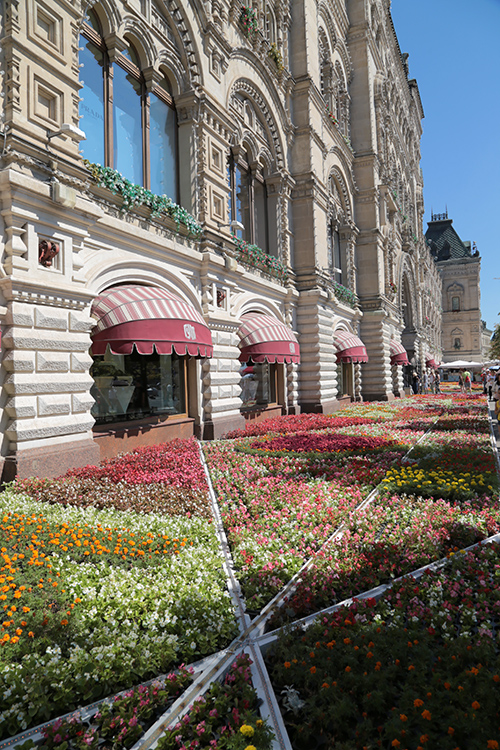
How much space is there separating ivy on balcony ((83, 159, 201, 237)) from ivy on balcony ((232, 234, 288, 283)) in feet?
9.99

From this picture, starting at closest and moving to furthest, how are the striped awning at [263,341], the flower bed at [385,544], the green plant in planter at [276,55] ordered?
the flower bed at [385,544] < the striped awning at [263,341] < the green plant in planter at [276,55]

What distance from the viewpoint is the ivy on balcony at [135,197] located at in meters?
9.84

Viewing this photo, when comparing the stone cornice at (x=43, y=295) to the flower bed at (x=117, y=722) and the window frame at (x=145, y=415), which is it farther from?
the flower bed at (x=117, y=722)

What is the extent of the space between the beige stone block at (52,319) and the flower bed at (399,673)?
6.67 m

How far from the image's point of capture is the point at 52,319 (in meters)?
8.27

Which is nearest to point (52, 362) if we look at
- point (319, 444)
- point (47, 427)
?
→ point (47, 427)

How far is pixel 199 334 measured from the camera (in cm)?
1077

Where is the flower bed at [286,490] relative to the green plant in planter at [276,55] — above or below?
below

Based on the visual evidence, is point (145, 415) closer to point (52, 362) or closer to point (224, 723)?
point (52, 362)

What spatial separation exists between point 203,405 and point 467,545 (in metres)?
8.77

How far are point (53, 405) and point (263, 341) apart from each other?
25.6 feet

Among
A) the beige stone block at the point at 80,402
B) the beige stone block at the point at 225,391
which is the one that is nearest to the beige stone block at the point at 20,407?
the beige stone block at the point at 80,402

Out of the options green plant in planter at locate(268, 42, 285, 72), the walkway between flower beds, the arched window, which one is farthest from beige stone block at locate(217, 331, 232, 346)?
the arched window

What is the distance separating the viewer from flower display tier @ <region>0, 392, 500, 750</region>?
2.78 m
